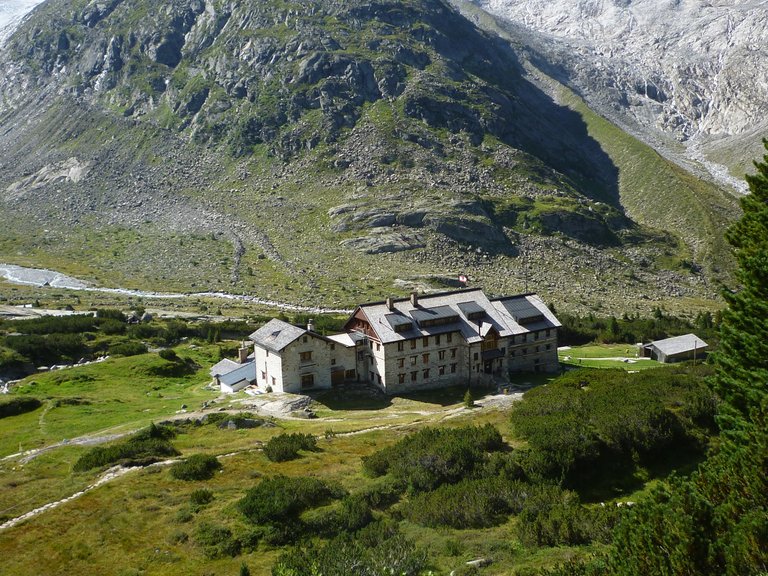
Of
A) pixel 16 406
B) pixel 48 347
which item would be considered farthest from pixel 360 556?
pixel 48 347

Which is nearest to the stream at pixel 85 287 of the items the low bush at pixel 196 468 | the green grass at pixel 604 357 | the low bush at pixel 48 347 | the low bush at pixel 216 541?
the green grass at pixel 604 357

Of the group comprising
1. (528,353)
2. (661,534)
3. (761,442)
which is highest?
(761,442)

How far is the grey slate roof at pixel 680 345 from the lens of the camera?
268 feet

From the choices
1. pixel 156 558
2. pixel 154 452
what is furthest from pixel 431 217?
pixel 156 558

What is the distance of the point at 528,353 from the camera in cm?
7719

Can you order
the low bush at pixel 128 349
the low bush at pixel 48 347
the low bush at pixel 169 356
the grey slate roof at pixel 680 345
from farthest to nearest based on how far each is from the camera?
the low bush at pixel 128 349 < the grey slate roof at pixel 680 345 < the low bush at pixel 48 347 < the low bush at pixel 169 356

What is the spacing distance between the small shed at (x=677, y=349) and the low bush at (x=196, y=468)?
200 feet

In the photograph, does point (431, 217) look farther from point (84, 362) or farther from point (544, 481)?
point (544, 481)

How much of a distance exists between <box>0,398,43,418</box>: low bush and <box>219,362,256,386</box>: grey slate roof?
59.5 feet

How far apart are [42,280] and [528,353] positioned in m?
132

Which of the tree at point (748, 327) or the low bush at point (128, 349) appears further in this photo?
the low bush at point (128, 349)

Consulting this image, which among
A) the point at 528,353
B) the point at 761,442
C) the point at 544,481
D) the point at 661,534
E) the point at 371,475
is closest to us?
the point at 661,534

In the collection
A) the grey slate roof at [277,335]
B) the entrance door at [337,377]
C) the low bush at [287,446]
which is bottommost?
the entrance door at [337,377]

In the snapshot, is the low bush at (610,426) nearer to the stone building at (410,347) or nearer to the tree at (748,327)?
the tree at (748,327)
